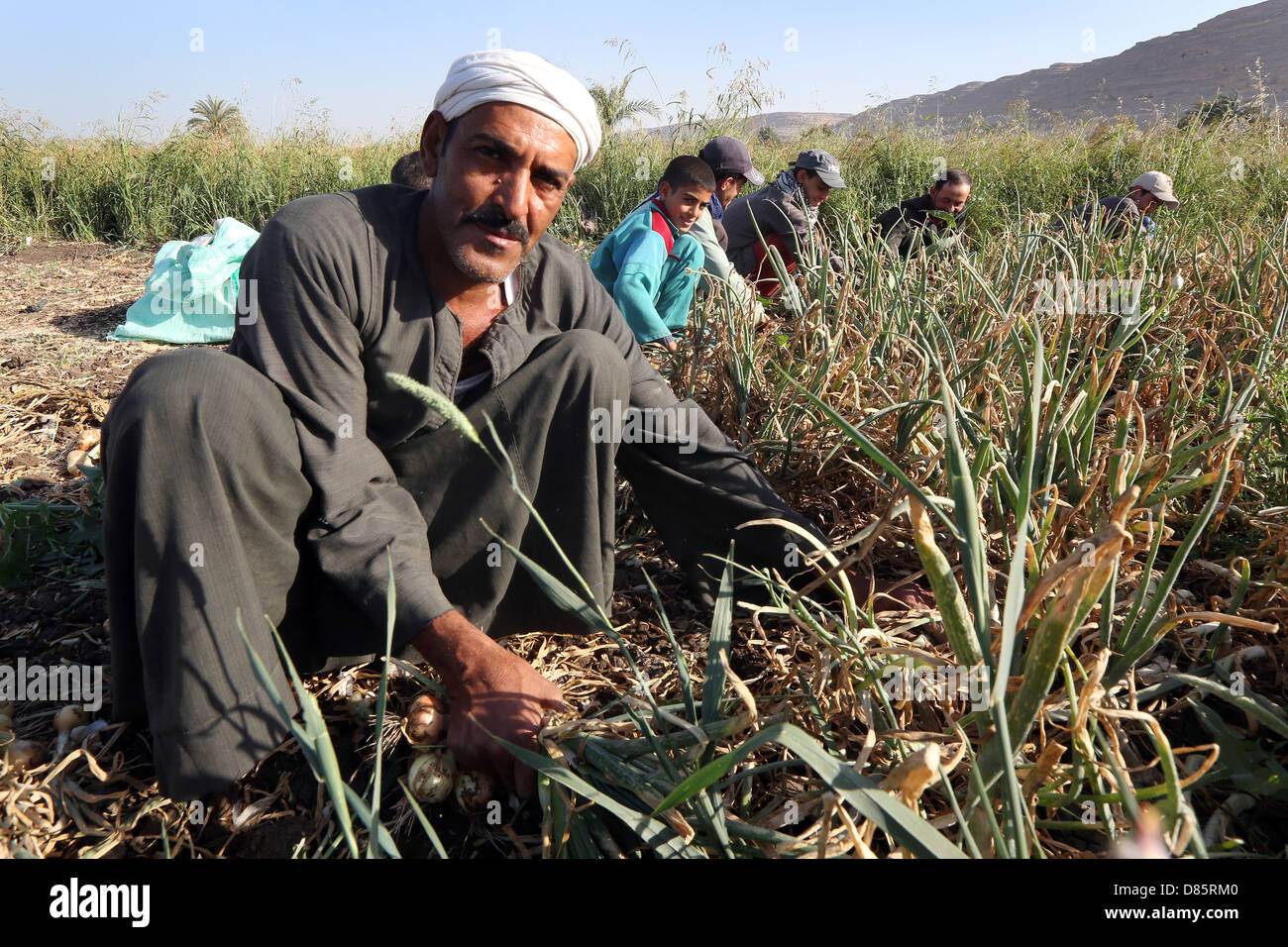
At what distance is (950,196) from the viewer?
5.04 m

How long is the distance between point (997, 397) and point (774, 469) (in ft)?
1.68

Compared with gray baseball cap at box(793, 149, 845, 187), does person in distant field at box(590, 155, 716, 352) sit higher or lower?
lower

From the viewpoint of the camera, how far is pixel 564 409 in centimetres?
143

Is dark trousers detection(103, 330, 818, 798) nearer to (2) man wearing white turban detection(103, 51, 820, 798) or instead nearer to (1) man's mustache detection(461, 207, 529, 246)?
(2) man wearing white turban detection(103, 51, 820, 798)

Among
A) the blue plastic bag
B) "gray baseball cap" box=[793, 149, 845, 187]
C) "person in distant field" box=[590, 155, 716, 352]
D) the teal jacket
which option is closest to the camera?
the teal jacket

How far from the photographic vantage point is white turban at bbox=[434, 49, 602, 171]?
1491mm

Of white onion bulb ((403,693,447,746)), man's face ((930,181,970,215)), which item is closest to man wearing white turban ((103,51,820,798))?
white onion bulb ((403,693,447,746))

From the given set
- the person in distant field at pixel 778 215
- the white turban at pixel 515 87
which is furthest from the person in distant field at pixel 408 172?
the white turban at pixel 515 87

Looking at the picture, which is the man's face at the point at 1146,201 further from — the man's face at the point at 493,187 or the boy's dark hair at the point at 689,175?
the man's face at the point at 493,187

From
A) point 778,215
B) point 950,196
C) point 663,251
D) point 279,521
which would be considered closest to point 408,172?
point 663,251

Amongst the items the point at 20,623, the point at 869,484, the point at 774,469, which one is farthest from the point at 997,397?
the point at 20,623

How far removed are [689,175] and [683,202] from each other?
12cm

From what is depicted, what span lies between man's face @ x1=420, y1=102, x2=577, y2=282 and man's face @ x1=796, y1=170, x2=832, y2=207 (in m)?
3.64
